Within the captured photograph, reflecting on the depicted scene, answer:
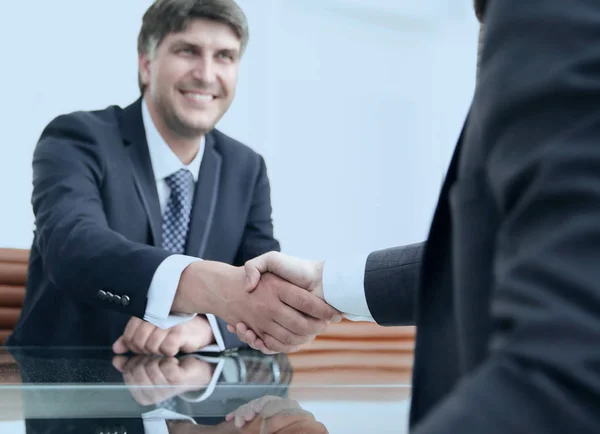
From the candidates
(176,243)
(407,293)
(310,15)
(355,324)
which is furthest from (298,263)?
(310,15)

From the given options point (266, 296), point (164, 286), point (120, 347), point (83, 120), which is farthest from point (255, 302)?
point (83, 120)

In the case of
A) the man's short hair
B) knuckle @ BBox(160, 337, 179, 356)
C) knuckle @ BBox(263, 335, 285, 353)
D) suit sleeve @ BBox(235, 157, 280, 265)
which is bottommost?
knuckle @ BBox(160, 337, 179, 356)

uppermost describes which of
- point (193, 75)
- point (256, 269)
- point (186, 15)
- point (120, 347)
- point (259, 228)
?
point (186, 15)

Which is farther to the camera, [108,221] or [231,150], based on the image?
[231,150]

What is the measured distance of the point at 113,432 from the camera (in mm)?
747

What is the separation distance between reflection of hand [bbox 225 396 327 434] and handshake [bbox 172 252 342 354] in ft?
1.90

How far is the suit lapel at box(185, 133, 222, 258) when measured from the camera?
214 cm

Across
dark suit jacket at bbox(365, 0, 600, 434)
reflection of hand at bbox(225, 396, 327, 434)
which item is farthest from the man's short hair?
dark suit jacket at bbox(365, 0, 600, 434)

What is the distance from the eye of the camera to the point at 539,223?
296mm

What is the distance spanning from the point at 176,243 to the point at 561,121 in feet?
6.17

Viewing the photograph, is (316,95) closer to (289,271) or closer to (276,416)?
(289,271)

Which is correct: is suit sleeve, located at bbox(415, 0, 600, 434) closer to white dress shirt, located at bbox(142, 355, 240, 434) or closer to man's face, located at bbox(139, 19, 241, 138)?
white dress shirt, located at bbox(142, 355, 240, 434)

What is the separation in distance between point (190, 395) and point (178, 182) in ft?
4.17

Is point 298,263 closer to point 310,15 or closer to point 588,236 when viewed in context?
point 588,236
